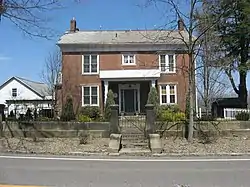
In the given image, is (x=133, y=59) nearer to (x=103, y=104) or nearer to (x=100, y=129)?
(x=103, y=104)

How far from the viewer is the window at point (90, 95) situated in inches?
1423

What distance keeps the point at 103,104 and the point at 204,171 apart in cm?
2510

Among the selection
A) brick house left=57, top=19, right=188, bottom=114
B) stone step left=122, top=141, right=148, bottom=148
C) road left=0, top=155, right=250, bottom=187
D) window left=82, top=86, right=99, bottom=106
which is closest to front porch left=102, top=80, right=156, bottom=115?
brick house left=57, top=19, right=188, bottom=114

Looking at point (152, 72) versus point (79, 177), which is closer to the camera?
point (79, 177)

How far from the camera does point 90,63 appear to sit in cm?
3647

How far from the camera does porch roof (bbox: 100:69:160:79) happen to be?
34.7 m

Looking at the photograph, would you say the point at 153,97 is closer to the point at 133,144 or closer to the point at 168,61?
the point at 168,61

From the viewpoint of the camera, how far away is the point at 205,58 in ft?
98.1

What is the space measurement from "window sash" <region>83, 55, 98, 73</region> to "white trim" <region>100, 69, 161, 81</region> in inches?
58.3

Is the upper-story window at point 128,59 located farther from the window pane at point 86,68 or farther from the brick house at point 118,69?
the window pane at point 86,68

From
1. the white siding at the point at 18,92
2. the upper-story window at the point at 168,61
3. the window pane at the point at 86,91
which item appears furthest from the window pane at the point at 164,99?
the white siding at the point at 18,92

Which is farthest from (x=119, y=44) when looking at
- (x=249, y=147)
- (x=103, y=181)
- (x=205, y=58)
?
(x=103, y=181)

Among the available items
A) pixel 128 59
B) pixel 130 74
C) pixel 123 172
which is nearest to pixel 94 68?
pixel 128 59

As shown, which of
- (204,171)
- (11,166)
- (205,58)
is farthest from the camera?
(205,58)
